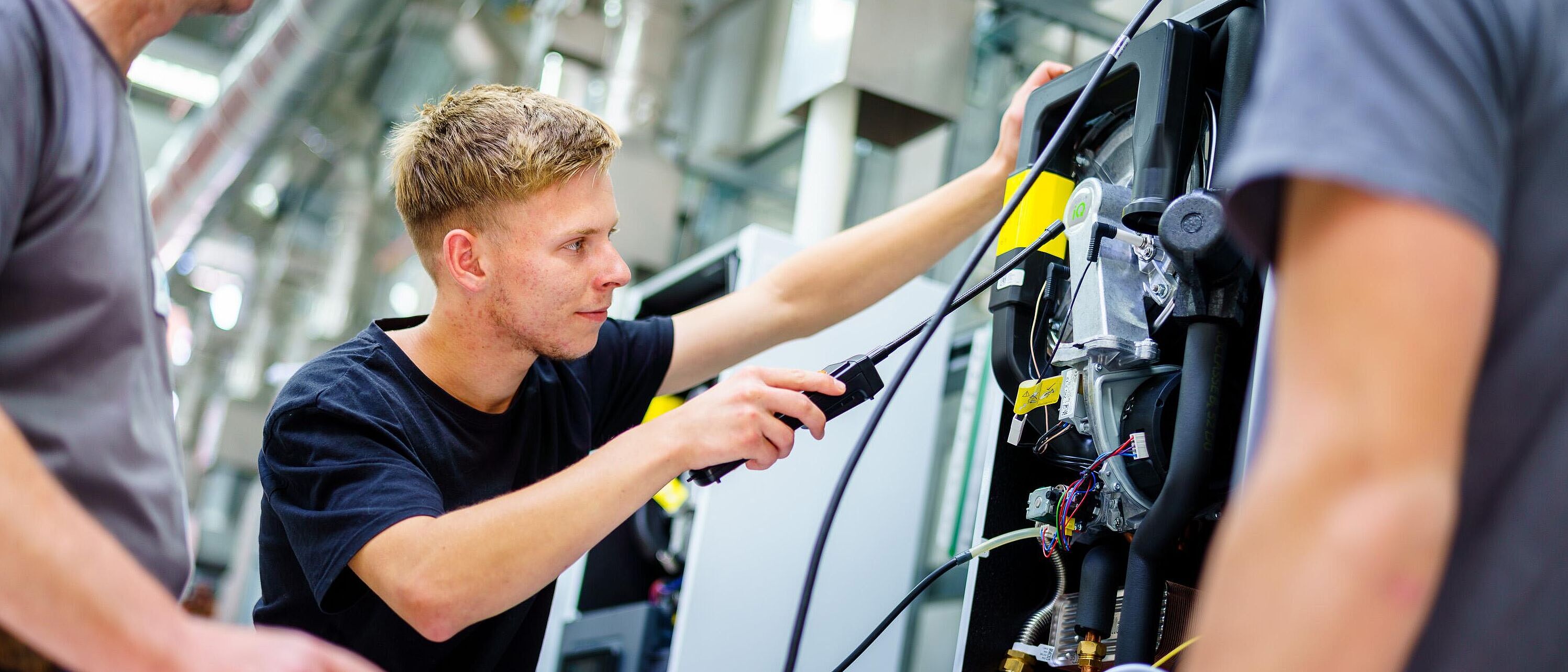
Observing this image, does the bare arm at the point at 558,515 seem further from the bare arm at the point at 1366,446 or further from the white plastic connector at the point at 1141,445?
the bare arm at the point at 1366,446

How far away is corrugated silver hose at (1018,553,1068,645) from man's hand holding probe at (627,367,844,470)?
31cm

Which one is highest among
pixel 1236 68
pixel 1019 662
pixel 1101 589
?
pixel 1236 68

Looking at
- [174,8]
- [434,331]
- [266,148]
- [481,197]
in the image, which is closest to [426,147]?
[481,197]

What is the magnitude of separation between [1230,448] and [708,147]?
9.87 feet

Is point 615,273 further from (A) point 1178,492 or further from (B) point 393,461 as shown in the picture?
(A) point 1178,492

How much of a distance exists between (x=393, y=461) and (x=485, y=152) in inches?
17.4

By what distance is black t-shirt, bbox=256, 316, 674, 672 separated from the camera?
1182mm

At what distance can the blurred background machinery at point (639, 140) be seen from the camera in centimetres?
233

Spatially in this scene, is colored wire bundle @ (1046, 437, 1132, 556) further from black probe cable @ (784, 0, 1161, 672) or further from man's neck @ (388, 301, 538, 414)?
man's neck @ (388, 301, 538, 414)

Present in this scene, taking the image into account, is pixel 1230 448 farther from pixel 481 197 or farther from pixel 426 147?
pixel 426 147

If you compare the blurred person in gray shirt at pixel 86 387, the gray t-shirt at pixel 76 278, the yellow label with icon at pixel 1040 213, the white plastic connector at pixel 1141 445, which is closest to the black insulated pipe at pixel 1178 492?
the white plastic connector at pixel 1141 445

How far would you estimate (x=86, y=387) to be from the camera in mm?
761

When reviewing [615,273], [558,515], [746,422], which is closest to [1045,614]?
[746,422]

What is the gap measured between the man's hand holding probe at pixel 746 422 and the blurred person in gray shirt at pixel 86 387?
17.5 inches
